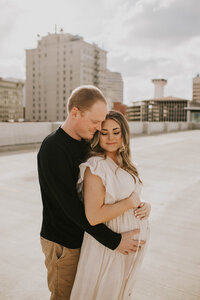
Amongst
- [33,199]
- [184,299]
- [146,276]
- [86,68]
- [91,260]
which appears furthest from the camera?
[86,68]

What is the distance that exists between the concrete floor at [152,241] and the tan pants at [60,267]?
3.20 feet

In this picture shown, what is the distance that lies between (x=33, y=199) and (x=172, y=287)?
146 inches

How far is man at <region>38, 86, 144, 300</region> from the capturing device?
1.68 meters

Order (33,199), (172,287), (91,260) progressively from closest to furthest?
(91,260) → (172,287) → (33,199)

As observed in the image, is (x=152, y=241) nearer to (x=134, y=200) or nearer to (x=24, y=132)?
(x=134, y=200)

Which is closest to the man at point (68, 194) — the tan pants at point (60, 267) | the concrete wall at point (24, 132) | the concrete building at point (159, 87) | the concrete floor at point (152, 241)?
the tan pants at point (60, 267)

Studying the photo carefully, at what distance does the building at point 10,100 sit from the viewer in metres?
149

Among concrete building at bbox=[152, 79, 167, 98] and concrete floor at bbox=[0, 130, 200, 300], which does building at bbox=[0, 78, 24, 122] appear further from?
concrete floor at bbox=[0, 130, 200, 300]

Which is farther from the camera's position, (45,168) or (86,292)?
(86,292)

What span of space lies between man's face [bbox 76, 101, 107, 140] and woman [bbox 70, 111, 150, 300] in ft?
0.40

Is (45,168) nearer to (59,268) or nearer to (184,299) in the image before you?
(59,268)

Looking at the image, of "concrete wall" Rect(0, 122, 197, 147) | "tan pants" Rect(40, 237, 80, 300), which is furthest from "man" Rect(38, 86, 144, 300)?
"concrete wall" Rect(0, 122, 197, 147)

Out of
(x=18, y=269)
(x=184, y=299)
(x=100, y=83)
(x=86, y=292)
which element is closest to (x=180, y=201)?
(x=184, y=299)

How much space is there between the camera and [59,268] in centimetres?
195
